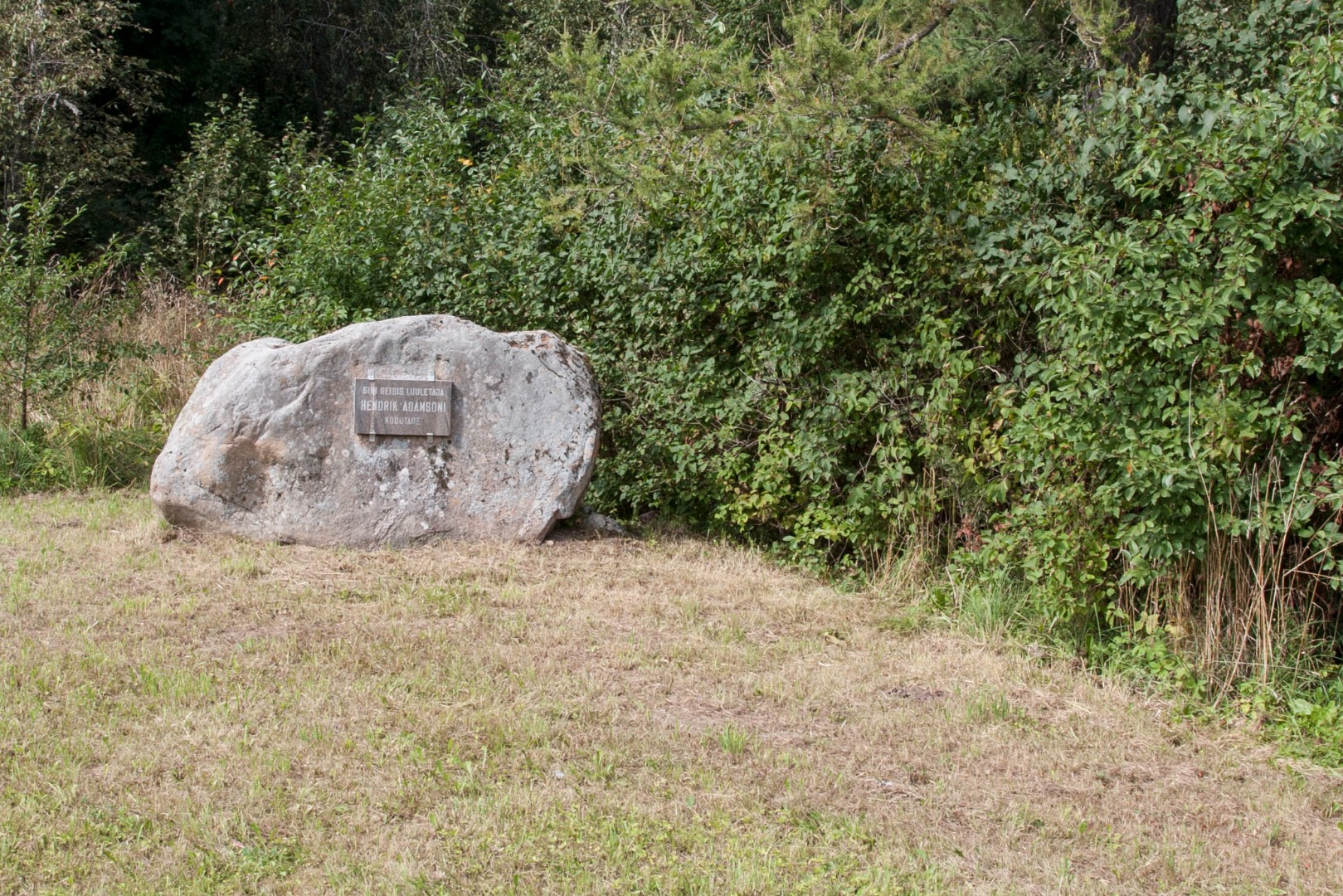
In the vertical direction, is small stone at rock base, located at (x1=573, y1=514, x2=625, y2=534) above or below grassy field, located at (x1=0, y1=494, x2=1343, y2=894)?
above

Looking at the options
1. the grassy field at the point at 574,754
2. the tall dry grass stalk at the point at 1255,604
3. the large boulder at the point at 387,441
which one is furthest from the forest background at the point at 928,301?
the large boulder at the point at 387,441

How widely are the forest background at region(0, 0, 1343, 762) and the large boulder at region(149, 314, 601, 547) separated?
890 millimetres

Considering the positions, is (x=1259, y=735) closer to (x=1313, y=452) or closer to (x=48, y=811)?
(x=1313, y=452)

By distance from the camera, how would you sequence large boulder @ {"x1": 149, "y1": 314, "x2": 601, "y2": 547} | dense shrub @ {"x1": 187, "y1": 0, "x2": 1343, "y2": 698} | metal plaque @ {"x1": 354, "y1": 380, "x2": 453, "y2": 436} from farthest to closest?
metal plaque @ {"x1": 354, "y1": 380, "x2": 453, "y2": 436}, large boulder @ {"x1": 149, "y1": 314, "x2": 601, "y2": 547}, dense shrub @ {"x1": 187, "y1": 0, "x2": 1343, "y2": 698}

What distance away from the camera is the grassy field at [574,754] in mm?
3975

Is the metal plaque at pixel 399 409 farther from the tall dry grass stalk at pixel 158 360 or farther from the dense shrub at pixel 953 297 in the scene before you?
the tall dry grass stalk at pixel 158 360

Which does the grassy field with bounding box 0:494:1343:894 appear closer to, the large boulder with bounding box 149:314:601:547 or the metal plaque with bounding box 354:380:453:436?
the large boulder with bounding box 149:314:601:547

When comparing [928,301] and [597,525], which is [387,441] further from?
[928,301]

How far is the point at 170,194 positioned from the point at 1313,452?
1515cm

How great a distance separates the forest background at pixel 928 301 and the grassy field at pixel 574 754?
0.67 m

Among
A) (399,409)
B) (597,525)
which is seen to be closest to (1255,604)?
(597,525)

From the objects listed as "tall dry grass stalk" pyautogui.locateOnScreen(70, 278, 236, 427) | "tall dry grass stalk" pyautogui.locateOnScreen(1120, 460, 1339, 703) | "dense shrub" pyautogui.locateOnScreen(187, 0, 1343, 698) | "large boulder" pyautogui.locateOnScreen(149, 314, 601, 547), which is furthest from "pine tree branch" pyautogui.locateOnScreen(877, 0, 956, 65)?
"tall dry grass stalk" pyautogui.locateOnScreen(70, 278, 236, 427)

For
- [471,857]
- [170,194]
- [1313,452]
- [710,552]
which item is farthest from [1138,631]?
[170,194]

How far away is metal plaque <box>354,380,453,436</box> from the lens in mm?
7746
